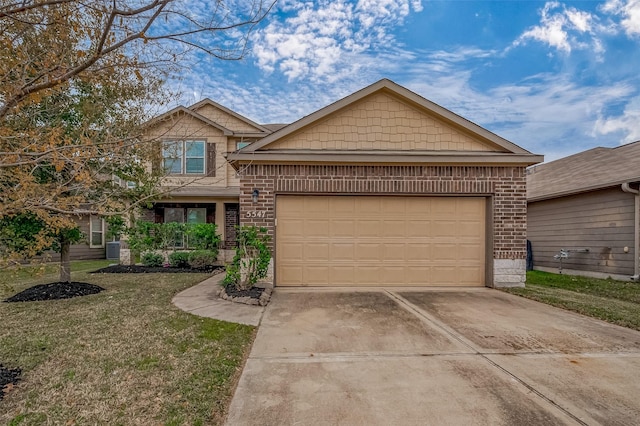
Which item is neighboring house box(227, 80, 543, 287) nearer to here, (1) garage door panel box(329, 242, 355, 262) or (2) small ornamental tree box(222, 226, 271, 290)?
(1) garage door panel box(329, 242, 355, 262)

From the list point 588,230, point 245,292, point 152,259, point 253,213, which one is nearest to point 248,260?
point 245,292

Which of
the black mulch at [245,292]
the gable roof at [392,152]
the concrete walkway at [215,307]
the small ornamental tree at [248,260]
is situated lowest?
the concrete walkway at [215,307]

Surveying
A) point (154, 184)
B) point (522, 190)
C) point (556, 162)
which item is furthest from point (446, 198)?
point (556, 162)

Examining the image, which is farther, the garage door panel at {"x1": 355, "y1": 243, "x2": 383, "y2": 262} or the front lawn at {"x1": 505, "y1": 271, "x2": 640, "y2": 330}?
the garage door panel at {"x1": 355, "y1": 243, "x2": 383, "y2": 262}

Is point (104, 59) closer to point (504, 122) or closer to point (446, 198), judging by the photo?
point (446, 198)

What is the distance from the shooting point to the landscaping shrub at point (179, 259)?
1235 centimetres

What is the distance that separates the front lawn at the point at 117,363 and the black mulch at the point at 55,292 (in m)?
0.78

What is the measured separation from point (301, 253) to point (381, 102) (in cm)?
413

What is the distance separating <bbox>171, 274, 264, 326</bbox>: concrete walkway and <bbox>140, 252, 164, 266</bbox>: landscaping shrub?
5.79 m

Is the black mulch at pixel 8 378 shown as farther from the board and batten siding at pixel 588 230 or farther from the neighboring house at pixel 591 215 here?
the board and batten siding at pixel 588 230

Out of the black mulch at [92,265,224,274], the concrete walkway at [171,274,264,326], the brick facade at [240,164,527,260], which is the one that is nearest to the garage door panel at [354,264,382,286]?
the brick facade at [240,164,527,260]

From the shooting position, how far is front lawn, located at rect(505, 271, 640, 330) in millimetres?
5680

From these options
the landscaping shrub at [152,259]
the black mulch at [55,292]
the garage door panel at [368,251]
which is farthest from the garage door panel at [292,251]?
the landscaping shrub at [152,259]

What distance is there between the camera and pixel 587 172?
12516 mm
